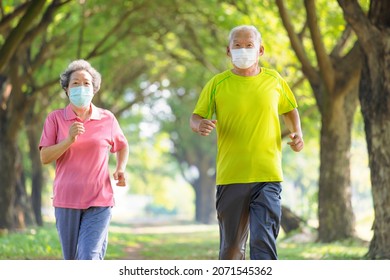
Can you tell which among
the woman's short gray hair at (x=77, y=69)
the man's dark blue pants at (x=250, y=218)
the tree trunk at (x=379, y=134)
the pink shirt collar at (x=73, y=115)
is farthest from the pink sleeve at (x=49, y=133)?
the tree trunk at (x=379, y=134)

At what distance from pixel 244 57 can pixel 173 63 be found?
87.5 ft

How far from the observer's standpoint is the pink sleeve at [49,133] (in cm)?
616

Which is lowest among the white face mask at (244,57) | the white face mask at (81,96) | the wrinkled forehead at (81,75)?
the white face mask at (81,96)

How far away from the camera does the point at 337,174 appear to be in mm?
17484

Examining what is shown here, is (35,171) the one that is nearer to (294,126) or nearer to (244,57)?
(294,126)

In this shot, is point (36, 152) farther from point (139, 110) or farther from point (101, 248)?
point (101, 248)

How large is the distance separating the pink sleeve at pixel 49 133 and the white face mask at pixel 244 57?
1.43 m

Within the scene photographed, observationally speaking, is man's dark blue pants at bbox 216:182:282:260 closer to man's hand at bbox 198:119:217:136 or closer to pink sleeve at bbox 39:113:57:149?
man's hand at bbox 198:119:217:136

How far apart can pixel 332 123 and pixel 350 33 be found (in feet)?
8.62

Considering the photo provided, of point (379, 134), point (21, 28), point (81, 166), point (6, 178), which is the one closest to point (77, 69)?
point (81, 166)

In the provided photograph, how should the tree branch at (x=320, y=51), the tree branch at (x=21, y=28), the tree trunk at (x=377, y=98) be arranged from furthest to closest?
the tree branch at (x=320, y=51), the tree branch at (x=21, y=28), the tree trunk at (x=377, y=98)

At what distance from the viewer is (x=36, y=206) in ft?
95.7

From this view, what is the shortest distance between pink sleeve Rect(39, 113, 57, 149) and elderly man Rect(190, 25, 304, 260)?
1.03 metres

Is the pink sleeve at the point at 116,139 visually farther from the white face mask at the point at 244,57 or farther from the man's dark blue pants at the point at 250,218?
the white face mask at the point at 244,57
